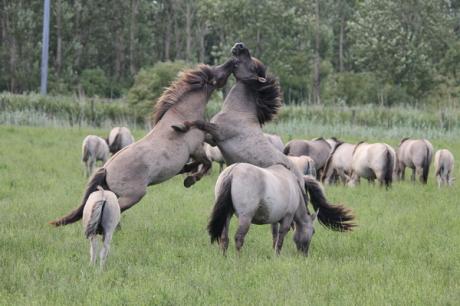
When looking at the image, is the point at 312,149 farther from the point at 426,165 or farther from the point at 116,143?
the point at 116,143

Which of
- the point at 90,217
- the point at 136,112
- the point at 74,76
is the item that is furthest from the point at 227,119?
the point at 74,76

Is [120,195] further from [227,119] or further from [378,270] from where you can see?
[378,270]

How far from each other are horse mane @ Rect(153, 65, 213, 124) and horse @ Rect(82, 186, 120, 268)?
9.09 ft

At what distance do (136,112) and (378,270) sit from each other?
79.5ft

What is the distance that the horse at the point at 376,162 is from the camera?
15680 mm

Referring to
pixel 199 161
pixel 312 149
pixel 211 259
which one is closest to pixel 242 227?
pixel 211 259

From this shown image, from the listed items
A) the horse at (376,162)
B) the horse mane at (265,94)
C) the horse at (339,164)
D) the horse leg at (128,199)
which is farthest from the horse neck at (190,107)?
the horse at (339,164)

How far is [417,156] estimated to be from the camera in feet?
56.5

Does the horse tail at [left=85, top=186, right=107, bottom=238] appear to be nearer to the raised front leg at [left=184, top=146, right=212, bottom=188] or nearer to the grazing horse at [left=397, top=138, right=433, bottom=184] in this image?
the raised front leg at [left=184, top=146, right=212, bottom=188]

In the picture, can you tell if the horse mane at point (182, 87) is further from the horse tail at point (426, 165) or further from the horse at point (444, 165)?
the horse tail at point (426, 165)

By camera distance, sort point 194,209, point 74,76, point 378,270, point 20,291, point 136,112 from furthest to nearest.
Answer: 1. point 74,76
2. point 136,112
3. point 194,209
4. point 378,270
5. point 20,291

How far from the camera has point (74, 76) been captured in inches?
2120

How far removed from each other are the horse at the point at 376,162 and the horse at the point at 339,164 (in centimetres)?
68

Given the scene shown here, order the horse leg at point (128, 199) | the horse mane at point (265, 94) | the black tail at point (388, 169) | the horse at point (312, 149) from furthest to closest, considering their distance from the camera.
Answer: the horse at point (312, 149), the black tail at point (388, 169), the horse mane at point (265, 94), the horse leg at point (128, 199)
